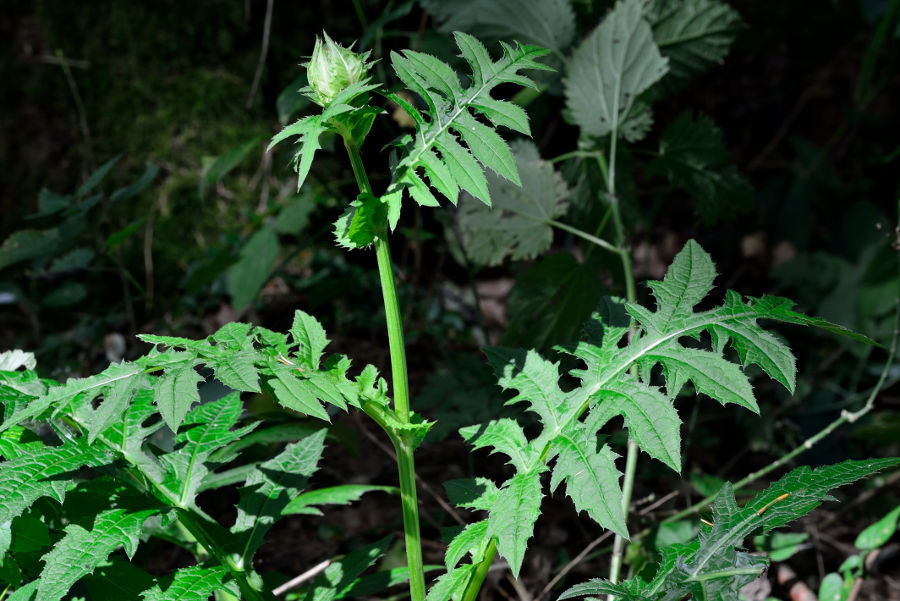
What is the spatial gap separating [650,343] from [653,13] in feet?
4.60

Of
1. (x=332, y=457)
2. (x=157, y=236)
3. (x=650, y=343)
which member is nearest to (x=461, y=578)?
(x=650, y=343)

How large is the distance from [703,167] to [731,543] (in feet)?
4.72

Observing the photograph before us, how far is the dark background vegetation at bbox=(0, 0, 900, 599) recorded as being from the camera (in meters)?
2.95

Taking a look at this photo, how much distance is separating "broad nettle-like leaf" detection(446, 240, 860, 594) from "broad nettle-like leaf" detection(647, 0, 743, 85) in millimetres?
1165

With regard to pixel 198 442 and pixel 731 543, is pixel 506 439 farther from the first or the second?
pixel 198 442

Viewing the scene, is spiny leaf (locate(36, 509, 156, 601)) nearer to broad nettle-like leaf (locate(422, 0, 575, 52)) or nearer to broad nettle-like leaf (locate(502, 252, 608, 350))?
broad nettle-like leaf (locate(502, 252, 608, 350))

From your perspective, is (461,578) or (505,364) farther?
(505,364)

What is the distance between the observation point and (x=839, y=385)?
119 inches

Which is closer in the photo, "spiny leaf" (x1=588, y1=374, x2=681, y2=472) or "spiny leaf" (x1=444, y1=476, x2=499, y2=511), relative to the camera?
"spiny leaf" (x1=588, y1=374, x2=681, y2=472)

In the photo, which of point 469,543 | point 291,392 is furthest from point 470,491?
point 291,392

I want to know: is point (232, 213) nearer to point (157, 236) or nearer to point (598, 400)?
point (157, 236)

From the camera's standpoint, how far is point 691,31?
2252mm

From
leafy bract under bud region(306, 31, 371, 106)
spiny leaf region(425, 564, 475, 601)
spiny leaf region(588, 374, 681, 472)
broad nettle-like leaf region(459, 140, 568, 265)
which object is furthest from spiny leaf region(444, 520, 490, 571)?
broad nettle-like leaf region(459, 140, 568, 265)

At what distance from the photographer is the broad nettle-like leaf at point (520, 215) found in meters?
2.12
